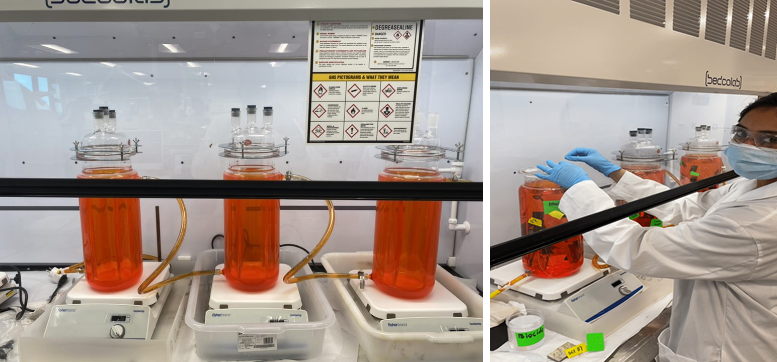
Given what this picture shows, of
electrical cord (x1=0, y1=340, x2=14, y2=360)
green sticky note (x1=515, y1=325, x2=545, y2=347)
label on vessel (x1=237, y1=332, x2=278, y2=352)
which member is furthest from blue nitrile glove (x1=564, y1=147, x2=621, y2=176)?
electrical cord (x1=0, y1=340, x2=14, y2=360)

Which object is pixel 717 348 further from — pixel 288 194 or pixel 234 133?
pixel 234 133

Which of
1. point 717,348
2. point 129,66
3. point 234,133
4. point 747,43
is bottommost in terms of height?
point 717,348

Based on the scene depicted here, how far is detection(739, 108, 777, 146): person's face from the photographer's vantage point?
1593mm

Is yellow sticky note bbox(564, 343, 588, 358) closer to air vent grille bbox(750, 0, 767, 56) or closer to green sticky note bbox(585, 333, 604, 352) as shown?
green sticky note bbox(585, 333, 604, 352)

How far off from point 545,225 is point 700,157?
4.84 feet

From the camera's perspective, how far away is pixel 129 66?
1067 millimetres

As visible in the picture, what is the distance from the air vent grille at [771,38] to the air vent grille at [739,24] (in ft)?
0.99

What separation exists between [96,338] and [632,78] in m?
1.47

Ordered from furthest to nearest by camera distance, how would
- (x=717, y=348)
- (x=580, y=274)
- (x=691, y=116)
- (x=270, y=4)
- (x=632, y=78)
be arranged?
1. (x=691, y=116)
2. (x=580, y=274)
3. (x=717, y=348)
4. (x=632, y=78)
5. (x=270, y=4)

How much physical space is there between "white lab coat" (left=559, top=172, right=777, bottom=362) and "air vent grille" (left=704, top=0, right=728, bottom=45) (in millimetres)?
549

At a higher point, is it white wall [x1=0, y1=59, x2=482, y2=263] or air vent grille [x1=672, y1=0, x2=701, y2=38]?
air vent grille [x1=672, y1=0, x2=701, y2=38]

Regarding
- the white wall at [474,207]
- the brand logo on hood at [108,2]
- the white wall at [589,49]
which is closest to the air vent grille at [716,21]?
the white wall at [589,49]

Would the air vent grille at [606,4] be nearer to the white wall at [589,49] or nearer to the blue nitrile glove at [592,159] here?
the white wall at [589,49]

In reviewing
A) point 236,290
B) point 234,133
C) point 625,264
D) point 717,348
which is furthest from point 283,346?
point 717,348
